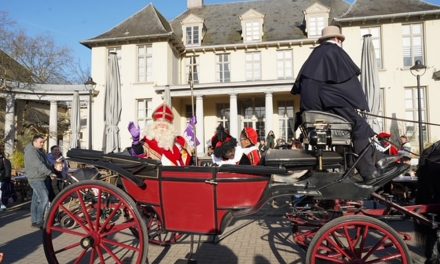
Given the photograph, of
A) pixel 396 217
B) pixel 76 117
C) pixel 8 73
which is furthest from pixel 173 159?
pixel 8 73

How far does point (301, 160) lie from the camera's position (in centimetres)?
347

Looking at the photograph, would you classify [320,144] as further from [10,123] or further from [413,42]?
[10,123]

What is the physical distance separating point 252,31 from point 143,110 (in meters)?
8.65

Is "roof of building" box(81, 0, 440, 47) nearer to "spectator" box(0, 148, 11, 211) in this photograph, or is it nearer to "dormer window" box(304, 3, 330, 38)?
"dormer window" box(304, 3, 330, 38)

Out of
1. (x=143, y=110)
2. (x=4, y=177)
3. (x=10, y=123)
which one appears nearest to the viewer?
(x=4, y=177)

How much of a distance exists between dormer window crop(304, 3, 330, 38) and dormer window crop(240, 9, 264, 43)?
2909 millimetres

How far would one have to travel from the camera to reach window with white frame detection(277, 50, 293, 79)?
76.4 feet

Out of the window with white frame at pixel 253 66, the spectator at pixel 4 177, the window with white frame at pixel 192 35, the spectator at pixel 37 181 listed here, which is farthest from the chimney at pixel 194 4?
the spectator at pixel 37 181

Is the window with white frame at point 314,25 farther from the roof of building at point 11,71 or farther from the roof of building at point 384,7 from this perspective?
the roof of building at point 11,71

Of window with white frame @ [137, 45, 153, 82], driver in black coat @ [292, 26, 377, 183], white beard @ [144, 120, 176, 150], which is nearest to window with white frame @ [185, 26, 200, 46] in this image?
window with white frame @ [137, 45, 153, 82]

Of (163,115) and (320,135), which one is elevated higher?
(163,115)

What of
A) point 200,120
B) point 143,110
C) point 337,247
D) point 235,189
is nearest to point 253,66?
point 200,120

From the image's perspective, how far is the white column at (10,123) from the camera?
74.8ft

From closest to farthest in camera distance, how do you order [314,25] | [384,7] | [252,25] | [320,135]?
[320,135] → [384,7] → [314,25] → [252,25]
